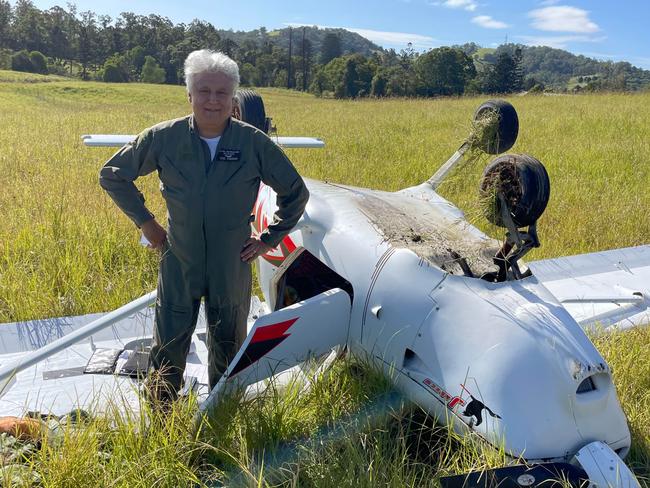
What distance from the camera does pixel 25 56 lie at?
77750 mm

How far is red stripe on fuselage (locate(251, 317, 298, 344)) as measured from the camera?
281cm

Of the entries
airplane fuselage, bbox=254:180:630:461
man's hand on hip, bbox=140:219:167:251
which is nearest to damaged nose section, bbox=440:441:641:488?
airplane fuselage, bbox=254:180:630:461

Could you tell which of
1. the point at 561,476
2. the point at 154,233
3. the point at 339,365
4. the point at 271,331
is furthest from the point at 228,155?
the point at 561,476

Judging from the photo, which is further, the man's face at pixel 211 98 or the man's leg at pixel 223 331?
the man's leg at pixel 223 331

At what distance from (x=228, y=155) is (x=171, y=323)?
41.5 inches

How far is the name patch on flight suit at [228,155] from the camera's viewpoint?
292 cm

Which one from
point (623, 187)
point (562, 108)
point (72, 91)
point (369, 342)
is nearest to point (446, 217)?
point (369, 342)

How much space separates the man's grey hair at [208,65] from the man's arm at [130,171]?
1.28 feet

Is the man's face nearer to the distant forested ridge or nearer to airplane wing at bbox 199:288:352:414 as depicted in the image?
airplane wing at bbox 199:288:352:414

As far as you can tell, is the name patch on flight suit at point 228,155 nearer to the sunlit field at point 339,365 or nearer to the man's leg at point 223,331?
the man's leg at point 223,331

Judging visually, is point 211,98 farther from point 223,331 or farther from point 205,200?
point 223,331

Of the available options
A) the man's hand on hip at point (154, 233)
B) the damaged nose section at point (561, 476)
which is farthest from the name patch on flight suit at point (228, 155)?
the damaged nose section at point (561, 476)

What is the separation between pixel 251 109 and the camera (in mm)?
5316

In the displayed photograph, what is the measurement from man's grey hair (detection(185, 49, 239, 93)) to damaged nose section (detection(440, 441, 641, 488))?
2.22m
